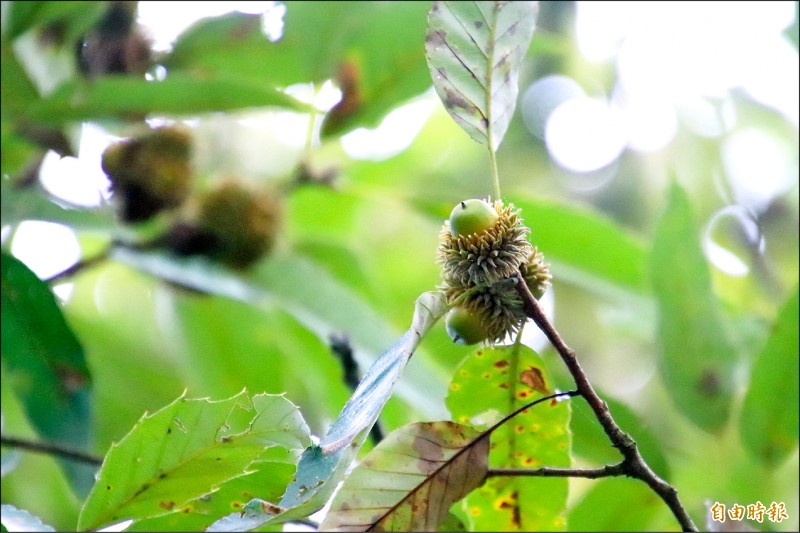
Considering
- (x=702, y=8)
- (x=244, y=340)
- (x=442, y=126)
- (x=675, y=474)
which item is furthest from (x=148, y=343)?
(x=702, y=8)

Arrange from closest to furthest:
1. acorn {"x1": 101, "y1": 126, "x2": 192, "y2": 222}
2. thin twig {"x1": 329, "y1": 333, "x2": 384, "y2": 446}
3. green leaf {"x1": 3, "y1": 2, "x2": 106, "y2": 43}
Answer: thin twig {"x1": 329, "y1": 333, "x2": 384, "y2": 446} → green leaf {"x1": 3, "y1": 2, "x2": 106, "y2": 43} → acorn {"x1": 101, "y1": 126, "x2": 192, "y2": 222}

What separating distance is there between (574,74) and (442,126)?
451mm

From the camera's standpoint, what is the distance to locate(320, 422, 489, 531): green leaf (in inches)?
28.5

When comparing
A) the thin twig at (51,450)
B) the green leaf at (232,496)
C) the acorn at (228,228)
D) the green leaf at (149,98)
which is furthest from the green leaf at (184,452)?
the acorn at (228,228)

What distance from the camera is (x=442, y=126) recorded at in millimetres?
2621

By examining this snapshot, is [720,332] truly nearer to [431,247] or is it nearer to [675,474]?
[675,474]

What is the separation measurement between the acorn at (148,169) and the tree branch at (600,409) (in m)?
0.93

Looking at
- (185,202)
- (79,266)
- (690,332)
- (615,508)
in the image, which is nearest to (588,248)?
(690,332)

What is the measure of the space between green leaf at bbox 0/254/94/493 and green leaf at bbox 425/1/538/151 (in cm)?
61

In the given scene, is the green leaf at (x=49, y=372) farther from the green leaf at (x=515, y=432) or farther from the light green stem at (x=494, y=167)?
the light green stem at (x=494, y=167)

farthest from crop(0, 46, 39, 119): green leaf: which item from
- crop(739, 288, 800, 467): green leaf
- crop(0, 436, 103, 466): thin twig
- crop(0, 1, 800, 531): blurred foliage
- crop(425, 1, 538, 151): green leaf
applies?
crop(739, 288, 800, 467): green leaf

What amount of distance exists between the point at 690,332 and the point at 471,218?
0.75 m

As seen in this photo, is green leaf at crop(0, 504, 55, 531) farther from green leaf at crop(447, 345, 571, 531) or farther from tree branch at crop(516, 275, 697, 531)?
tree branch at crop(516, 275, 697, 531)

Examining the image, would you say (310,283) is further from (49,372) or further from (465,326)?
(465,326)
